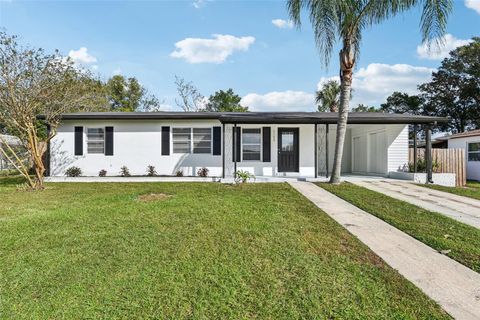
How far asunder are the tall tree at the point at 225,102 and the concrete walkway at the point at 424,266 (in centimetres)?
2826

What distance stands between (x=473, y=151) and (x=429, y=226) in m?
14.7

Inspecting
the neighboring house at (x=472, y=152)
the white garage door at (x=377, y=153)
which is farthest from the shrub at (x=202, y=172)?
the neighboring house at (x=472, y=152)

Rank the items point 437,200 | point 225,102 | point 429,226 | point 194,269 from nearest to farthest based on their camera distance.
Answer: point 194,269
point 429,226
point 437,200
point 225,102

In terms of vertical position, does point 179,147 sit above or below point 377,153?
above

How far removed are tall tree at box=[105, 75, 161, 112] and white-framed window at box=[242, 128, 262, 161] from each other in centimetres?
2200

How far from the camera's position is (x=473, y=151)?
15641 millimetres

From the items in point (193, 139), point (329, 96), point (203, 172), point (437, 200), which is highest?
point (329, 96)

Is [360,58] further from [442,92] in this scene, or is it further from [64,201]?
[442,92]

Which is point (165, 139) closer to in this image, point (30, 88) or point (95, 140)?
point (95, 140)

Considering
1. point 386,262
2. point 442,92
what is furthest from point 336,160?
point 442,92

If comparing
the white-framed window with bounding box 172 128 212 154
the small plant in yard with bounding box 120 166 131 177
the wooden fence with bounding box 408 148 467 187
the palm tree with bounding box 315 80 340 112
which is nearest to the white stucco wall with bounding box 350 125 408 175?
the wooden fence with bounding box 408 148 467 187

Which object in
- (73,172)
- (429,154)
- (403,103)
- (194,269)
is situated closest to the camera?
(194,269)

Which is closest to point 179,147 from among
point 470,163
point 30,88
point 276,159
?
point 276,159

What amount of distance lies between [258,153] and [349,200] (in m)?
6.01
